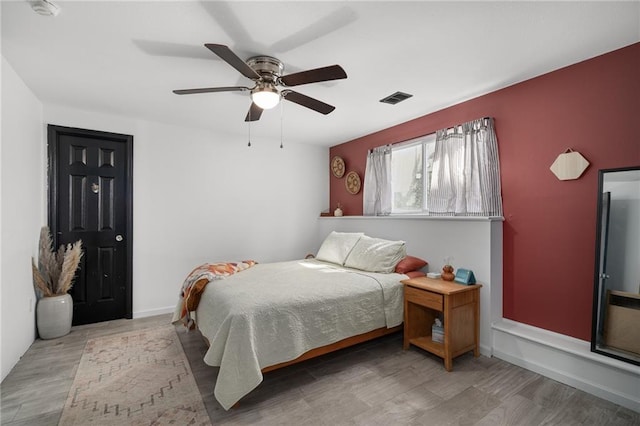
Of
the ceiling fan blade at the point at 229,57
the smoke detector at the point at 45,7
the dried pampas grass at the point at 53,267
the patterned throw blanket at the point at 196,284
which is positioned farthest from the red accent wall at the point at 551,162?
the dried pampas grass at the point at 53,267

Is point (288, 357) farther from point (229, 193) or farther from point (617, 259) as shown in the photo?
point (229, 193)

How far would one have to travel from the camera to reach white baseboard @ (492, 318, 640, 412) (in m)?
1.97

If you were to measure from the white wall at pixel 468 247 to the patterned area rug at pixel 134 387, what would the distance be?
247 centimetres

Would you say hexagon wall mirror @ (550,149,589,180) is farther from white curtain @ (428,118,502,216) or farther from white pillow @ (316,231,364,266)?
white pillow @ (316,231,364,266)

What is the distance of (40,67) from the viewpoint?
2430 millimetres

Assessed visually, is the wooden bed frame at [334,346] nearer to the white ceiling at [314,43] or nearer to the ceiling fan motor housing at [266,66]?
the ceiling fan motor housing at [266,66]

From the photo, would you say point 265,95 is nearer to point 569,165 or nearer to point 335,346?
point 335,346

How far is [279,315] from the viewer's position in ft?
7.17

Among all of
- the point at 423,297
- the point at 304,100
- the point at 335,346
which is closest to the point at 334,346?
the point at 335,346

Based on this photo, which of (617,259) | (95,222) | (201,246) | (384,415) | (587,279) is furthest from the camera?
(201,246)

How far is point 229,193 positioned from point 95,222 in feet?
5.40

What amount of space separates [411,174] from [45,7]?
362 cm

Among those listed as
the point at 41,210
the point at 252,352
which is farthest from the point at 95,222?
the point at 252,352

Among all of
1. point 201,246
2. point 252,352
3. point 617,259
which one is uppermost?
point 617,259
